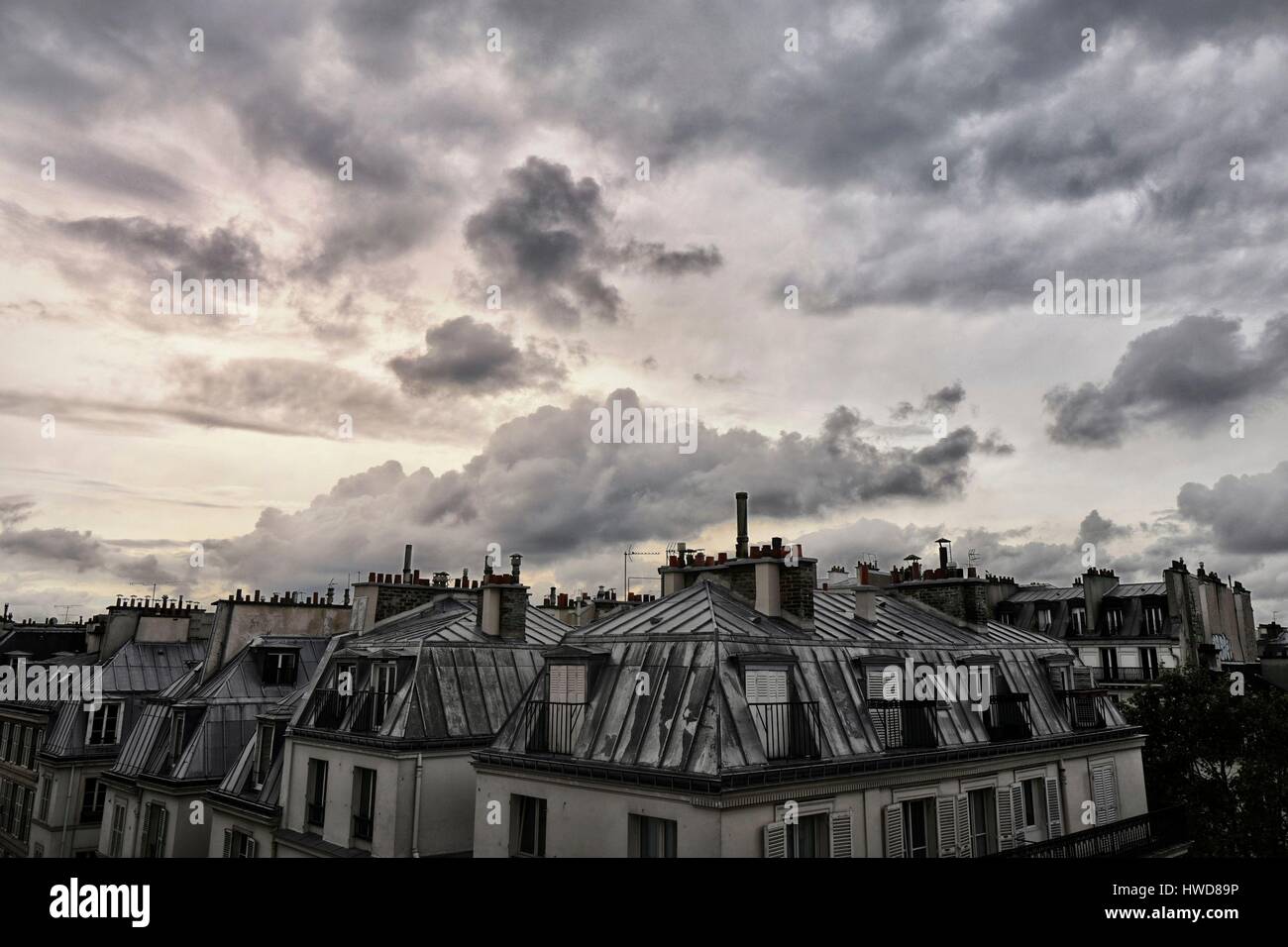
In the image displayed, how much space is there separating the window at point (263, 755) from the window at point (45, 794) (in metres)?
16.8

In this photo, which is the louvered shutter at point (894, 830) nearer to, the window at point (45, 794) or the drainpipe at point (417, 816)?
the drainpipe at point (417, 816)

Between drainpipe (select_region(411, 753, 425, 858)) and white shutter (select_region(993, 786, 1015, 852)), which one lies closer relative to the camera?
drainpipe (select_region(411, 753, 425, 858))

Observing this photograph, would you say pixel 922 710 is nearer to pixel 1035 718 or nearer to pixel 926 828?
pixel 926 828

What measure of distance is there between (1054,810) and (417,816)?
1717 centimetres

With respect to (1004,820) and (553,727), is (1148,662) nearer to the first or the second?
(1004,820)

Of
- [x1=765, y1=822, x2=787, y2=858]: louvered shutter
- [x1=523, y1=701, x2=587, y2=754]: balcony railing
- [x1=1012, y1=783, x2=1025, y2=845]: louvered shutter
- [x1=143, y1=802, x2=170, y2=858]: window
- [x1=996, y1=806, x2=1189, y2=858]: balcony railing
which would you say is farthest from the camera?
[x1=143, y1=802, x2=170, y2=858]: window

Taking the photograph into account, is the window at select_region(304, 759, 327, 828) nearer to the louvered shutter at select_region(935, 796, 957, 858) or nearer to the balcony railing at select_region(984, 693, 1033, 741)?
the louvered shutter at select_region(935, 796, 957, 858)

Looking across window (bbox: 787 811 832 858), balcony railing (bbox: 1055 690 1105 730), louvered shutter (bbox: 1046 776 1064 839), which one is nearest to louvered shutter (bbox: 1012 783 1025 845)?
louvered shutter (bbox: 1046 776 1064 839)

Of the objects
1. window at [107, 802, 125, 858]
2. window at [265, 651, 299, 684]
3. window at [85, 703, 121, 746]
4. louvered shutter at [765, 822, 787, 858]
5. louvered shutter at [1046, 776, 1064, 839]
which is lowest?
window at [107, 802, 125, 858]

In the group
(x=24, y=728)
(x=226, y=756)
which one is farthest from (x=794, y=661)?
(x=24, y=728)

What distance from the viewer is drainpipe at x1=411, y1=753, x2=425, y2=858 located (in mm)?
20875

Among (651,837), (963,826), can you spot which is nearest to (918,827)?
(963,826)

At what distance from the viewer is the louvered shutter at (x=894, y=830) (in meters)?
18.3

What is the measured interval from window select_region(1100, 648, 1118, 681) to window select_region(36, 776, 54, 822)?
183ft
